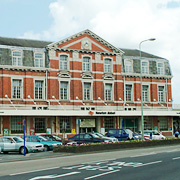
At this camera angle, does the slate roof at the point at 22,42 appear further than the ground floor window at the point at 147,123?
No

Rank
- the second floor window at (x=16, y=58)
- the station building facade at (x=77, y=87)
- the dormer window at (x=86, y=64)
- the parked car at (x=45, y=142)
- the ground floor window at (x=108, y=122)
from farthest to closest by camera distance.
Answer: the ground floor window at (x=108, y=122) < the dormer window at (x=86, y=64) < the second floor window at (x=16, y=58) < the station building facade at (x=77, y=87) < the parked car at (x=45, y=142)

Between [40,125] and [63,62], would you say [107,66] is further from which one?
[40,125]

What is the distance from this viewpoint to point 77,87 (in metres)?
48.1

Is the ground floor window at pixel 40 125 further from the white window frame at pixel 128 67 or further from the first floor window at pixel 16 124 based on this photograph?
the white window frame at pixel 128 67

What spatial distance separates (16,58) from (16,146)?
1826 centimetres

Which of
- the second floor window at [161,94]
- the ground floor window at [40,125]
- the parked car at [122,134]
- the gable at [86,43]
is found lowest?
the parked car at [122,134]

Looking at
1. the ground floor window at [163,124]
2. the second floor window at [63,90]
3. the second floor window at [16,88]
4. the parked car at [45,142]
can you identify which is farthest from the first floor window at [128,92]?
the parked car at [45,142]

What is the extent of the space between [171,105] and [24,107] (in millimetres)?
22260

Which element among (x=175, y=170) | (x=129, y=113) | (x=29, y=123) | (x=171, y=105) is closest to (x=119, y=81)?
(x=129, y=113)

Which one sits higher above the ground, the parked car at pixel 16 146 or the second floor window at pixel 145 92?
the second floor window at pixel 145 92

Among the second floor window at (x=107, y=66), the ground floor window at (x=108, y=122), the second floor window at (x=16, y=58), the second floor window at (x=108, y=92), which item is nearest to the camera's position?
the second floor window at (x=16, y=58)

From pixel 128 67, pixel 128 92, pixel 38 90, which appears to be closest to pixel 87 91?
pixel 128 92

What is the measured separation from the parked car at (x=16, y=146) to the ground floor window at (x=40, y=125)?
15639 mm

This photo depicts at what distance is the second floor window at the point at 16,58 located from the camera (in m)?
44.8
